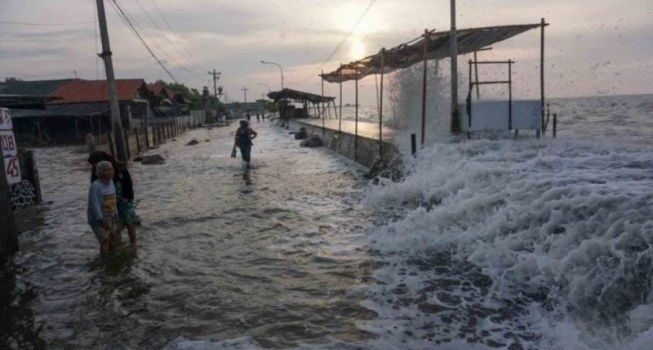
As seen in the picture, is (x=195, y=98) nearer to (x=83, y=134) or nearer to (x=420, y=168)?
(x=83, y=134)

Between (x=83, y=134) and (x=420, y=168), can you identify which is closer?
(x=420, y=168)

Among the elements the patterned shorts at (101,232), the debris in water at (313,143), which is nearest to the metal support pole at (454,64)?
the patterned shorts at (101,232)

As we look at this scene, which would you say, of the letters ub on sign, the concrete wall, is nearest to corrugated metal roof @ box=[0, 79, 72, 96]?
the concrete wall

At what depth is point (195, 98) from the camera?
8088cm

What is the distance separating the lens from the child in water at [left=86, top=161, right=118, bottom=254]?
7.14 meters

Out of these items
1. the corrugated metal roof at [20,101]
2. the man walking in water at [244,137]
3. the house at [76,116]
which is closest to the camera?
the corrugated metal roof at [20,101]

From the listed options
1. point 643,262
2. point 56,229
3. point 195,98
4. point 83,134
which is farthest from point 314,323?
point 195,98

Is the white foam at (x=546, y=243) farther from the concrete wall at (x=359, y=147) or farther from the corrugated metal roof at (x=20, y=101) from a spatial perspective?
the corrugated metal roof at (x=20, y=101)

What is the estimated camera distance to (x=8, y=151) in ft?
28.4

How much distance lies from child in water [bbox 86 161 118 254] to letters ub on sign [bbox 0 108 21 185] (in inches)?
91.3

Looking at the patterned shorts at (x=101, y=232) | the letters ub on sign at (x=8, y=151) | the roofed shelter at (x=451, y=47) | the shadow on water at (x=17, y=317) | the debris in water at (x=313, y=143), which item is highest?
the roofed shelter at (x=451, y=47)

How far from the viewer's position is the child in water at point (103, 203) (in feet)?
23.4

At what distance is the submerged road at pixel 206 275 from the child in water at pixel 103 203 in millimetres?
490

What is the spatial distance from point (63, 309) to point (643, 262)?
6.14 meters
